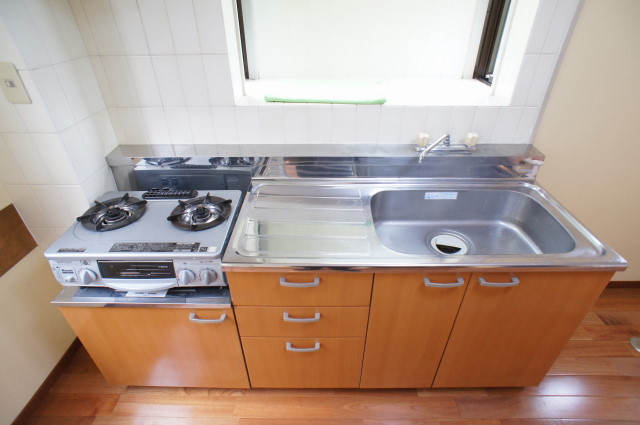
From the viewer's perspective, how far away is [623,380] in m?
1.52

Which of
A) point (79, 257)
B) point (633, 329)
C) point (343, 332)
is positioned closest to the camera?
point (79, 257)

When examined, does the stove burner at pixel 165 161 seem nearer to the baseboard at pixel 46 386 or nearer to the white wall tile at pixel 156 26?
the white wall tile at pixel 156 26

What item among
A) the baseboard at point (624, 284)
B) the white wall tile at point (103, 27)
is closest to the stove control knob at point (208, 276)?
the white wall tile at point (103, 27)

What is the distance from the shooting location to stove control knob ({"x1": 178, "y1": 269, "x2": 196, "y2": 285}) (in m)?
1.05

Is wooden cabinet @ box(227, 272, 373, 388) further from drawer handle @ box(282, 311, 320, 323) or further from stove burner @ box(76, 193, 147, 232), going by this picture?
stove burner @ box(76, 193, 147, 232)

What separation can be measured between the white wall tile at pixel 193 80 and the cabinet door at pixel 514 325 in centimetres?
128

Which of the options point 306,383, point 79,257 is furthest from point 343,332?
point 79,257

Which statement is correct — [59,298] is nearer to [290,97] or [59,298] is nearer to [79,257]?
[79,257]

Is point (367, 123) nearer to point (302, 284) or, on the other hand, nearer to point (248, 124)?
point (248, 124)

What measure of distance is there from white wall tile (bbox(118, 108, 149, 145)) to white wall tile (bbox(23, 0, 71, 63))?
0.91 feet


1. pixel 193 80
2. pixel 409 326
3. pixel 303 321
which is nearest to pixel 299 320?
pixel 303 321

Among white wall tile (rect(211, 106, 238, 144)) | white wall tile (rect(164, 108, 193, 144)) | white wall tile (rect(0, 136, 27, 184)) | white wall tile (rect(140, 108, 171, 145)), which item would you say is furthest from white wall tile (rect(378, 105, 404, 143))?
white wall tile (rect(0, 136, 27, 184))

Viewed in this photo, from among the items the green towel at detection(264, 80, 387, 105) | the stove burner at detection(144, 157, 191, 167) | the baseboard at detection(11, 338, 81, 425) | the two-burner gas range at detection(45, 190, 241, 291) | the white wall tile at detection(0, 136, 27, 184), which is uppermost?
the green towel at detection(264, 80, 387, 105)

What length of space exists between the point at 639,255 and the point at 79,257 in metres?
2.77
